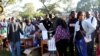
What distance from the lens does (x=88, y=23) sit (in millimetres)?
9797

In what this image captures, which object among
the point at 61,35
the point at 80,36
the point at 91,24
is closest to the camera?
the point at 91,24

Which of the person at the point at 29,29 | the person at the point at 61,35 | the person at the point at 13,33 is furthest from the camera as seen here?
the person at the point at 29,29

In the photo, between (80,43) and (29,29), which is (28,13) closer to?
(29,29)

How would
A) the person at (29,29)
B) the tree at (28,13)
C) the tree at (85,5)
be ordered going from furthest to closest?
the tree at (28,13), the tree at (85,5), the person at (29,29)

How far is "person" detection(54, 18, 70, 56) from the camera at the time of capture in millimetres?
10083

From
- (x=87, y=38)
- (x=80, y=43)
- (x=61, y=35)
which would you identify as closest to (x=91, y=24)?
(x=87, y=38)

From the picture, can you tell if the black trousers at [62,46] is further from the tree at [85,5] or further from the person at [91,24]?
the tree at [85,5]

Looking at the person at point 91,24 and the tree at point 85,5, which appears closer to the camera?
the person at point 91,24

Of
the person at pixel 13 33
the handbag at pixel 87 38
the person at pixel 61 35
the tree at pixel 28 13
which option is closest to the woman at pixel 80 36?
the handbag at pixel 87 38

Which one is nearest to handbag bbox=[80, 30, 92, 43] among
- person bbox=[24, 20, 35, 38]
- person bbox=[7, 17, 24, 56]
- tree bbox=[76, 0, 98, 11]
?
person bbox=[7, 17, 24, 56]

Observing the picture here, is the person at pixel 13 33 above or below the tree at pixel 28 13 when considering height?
above

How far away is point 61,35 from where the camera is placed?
33.2ft

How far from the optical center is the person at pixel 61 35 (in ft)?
33.1

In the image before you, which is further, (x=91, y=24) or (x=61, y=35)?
(x=61, y=35)
